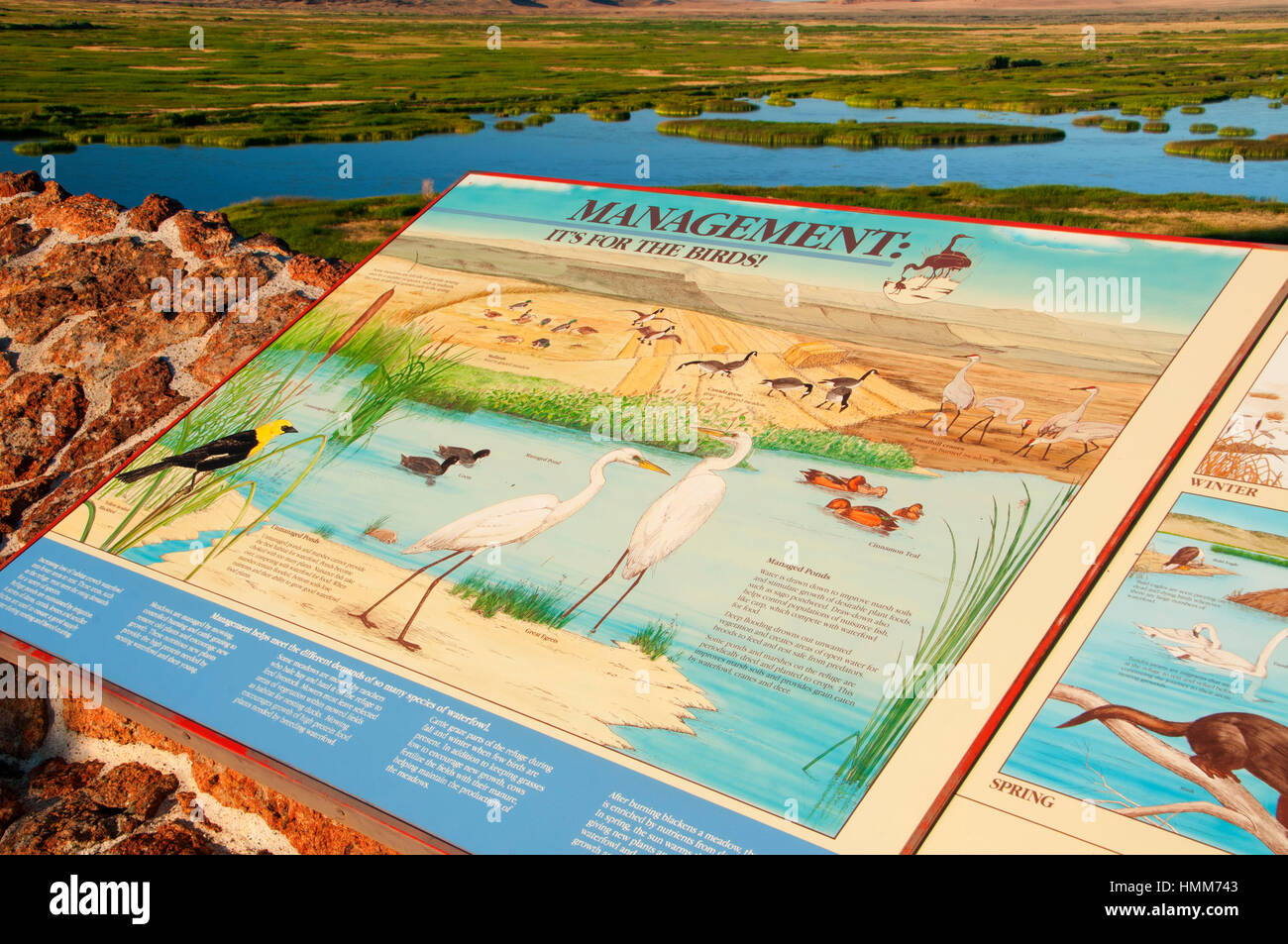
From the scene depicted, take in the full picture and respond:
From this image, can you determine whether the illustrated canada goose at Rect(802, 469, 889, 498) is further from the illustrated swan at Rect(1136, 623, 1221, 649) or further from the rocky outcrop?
the rocky outcrop

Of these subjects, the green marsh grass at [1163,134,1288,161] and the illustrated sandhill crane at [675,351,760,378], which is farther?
the green marsh grass at [1163,134,1288,161]

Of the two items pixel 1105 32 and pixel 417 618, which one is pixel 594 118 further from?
pixel 1105 32

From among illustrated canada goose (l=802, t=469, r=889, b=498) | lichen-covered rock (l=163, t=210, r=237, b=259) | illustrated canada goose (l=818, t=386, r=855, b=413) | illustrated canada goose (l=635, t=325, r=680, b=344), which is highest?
lichen-covered rock (l=163, t=210, r=237, b=259)

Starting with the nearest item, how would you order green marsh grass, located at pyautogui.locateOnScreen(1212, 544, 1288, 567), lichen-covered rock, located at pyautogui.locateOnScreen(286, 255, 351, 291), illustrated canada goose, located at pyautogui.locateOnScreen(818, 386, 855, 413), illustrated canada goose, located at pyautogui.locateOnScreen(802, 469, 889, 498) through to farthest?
green marsh grass, located at pyautogui.locateOnScreen(1212, 544, 1288, 567), illustrated canada goose, located at pyautogui.locateOnScreen(802, 469, 889, 498), illustrated canada goose, located at pyautogui.locateOnScreen(818, 386, 855, 413), lichen-covered rock, located at pyautogui.locateOnScreen(286, 255, 351, 291)

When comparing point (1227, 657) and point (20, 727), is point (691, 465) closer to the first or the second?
point (1227, 657)

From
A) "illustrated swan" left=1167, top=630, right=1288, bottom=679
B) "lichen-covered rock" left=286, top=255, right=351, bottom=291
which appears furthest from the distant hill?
"lichen-covered rock" left=286, top=255, right=351, bottom=291

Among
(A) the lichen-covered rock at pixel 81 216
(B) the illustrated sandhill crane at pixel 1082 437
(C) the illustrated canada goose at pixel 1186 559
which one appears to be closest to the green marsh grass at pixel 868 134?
(A) the lichen-covered rock at pixel 81 216
